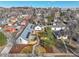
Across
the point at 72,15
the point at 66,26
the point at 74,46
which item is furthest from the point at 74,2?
the point at 74,46

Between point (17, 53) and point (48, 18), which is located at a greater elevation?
point (48, 18)

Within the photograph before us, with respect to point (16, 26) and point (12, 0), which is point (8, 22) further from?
point (12, 0)

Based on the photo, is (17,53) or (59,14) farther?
(59,14)

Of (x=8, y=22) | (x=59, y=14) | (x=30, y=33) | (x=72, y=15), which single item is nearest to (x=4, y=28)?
(x=8, y=22)

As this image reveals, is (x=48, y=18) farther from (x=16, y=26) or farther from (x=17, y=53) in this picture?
(x=17, y=53)

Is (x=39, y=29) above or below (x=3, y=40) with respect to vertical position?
above

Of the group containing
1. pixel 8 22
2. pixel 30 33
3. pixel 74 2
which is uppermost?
pixel 74 2
